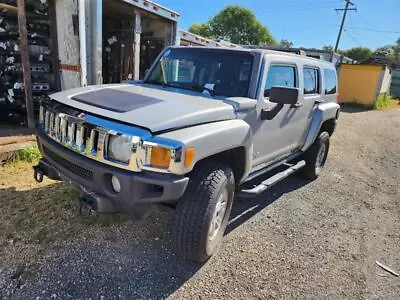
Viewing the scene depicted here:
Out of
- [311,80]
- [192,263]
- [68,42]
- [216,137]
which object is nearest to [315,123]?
[311,80]

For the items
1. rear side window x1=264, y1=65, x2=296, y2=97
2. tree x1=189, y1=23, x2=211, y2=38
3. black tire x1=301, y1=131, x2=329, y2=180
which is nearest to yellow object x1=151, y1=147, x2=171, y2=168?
rear side window x1=264, y1=65, x2=296, y2=97

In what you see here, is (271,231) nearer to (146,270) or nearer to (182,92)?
(146,270)

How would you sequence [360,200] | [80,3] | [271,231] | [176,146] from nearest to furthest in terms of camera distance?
1. [176,146]
2. [271,231]
3. [360,200]
4. [80,3]

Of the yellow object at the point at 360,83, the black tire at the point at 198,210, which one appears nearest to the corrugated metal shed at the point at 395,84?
the yellow object at the point at 360,83

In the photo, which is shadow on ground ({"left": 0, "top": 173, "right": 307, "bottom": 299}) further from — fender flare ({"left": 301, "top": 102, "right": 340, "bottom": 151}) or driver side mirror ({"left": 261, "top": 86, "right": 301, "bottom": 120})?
fender flare ({"left": 301, "top": 102, "right": 340, "bottom": 151})

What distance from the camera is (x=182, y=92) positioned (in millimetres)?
3398

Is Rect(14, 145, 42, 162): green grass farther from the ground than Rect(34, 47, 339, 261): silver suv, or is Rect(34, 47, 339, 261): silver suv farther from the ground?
Rect(34, 47, 339, 261): silver suv

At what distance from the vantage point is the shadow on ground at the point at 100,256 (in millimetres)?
2484

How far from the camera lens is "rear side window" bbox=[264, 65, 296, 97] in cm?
354

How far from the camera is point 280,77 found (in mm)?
3824

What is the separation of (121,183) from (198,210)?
66 cm

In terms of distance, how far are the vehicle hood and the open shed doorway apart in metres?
4.58

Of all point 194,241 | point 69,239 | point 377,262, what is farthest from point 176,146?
point 377,262

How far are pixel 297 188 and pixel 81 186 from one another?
3.57 metres
